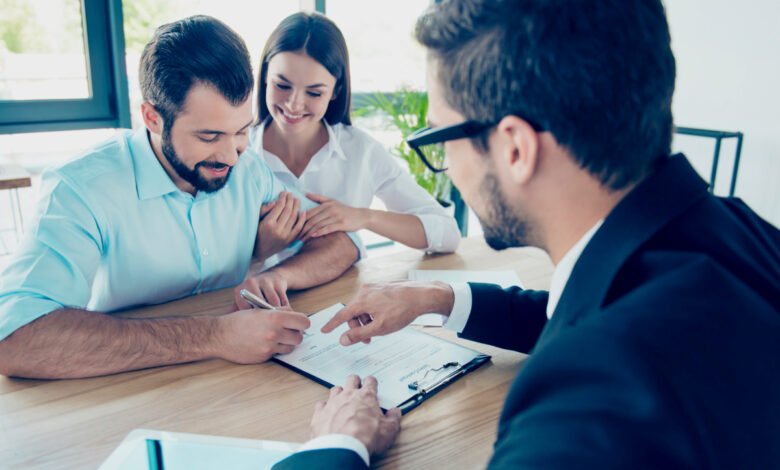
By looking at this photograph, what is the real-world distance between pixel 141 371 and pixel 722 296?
3.12 ft

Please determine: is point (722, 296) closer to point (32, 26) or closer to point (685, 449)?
point (685, 449)

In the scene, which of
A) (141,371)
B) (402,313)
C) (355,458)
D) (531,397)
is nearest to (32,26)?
(141,371)

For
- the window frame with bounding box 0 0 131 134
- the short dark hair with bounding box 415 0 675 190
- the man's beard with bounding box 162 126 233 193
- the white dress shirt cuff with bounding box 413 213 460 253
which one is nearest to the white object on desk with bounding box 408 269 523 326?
the white dress shirt cuff with bounding box 413 213 460 253

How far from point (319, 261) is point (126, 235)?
1.55 ft

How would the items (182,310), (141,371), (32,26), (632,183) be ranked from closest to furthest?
(632,183)
(141,371)
(182,310)
(32,26)

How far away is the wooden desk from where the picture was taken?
0.84m

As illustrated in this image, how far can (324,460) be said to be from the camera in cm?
75

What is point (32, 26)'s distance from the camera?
2869mm

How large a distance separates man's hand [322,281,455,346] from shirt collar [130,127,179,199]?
57 centimetres

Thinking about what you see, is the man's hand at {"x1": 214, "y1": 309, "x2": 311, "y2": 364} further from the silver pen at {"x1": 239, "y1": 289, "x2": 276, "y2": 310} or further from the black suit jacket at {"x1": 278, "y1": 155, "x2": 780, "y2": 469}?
the black suit jacket at {"x1": 278, "y1": 155, "x2": 780, "y2": 469}

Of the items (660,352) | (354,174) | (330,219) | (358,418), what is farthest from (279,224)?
(660,352)

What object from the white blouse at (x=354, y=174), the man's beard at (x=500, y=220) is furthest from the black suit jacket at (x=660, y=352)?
the white blouse at (x=354, y=174)

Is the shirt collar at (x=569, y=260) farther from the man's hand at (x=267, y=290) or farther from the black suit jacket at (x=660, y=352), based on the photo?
the man's hand at (x=267, y=290)

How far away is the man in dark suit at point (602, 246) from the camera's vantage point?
0.50 m
